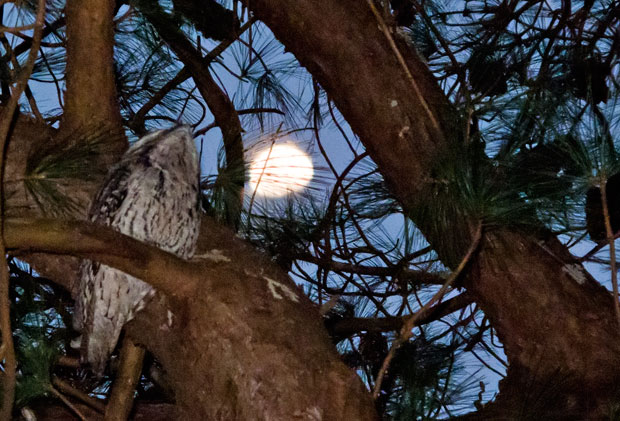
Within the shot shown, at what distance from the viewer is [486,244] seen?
57.7 inches

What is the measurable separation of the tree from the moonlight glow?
5 centimetres

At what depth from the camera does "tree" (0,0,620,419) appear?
124 cm

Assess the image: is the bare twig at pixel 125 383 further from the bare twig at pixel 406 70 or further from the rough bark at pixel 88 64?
the bare twig at pixel 406 70

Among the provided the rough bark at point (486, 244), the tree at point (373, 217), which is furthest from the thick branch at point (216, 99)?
the rough bark at point (486, 244)

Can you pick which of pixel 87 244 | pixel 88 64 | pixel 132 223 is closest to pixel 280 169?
pixel 132 223

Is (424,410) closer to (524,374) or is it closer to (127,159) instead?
(524,374)

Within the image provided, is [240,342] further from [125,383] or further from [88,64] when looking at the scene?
[88,64]

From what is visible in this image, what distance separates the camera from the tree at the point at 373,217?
1241 mm

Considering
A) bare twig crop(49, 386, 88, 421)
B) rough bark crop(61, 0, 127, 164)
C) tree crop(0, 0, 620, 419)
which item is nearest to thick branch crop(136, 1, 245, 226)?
tree crop(0, 0, 620, 419)

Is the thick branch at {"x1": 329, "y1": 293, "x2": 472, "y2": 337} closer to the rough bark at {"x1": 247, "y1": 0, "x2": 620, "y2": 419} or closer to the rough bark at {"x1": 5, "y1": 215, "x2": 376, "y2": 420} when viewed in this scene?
the rough bark at {"x1": 247, "y1": 0, "x2": 620, "y2": 419}

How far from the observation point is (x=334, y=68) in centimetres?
161

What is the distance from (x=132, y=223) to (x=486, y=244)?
73 cm

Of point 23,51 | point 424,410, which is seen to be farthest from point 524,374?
point 23,51

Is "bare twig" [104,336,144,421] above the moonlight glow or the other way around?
the other way around
